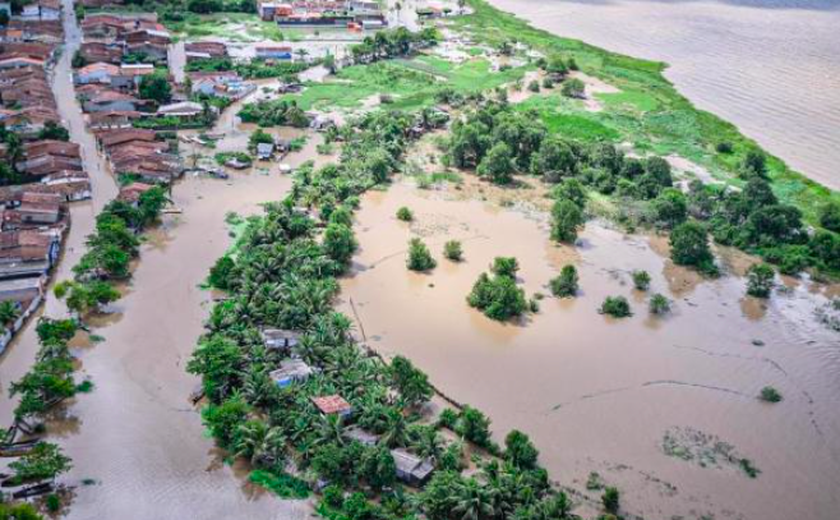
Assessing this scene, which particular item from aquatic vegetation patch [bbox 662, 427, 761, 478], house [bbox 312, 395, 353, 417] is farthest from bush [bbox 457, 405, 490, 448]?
aquatic vegetation patch [bbox 662, 427, 761, 478]

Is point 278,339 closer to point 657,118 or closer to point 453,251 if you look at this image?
point 453,251

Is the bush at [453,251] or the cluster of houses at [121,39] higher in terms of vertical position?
the cluster of houses at [121,39]

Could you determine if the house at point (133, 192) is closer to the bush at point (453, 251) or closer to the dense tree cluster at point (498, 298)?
the bush at point (453, 251)

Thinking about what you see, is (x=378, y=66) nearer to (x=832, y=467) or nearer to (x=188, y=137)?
(x=188, y=137)

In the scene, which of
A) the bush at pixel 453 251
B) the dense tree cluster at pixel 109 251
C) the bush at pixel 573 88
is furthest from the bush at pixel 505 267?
the bush at pixel 573 88

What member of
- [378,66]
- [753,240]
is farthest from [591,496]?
[378,66]

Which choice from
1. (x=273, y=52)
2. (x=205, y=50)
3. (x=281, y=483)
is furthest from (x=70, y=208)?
(x=273, y=52)

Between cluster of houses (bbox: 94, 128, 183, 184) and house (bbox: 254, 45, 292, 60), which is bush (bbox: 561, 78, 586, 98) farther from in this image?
cluster of houses (bbox: 94, 128, 183, 184)
